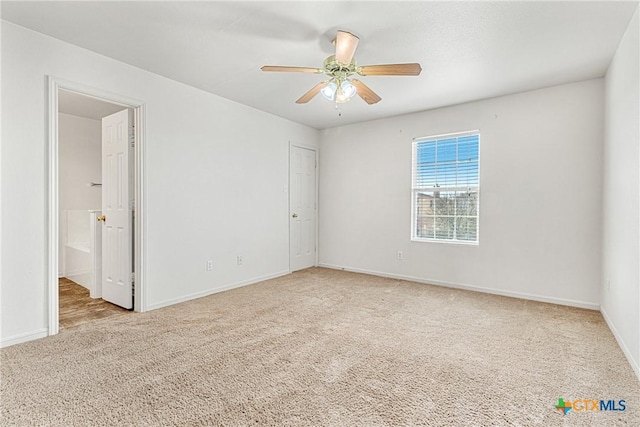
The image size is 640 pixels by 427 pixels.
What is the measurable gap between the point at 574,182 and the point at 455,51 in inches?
81.7

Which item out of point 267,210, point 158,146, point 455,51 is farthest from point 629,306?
point 158,146

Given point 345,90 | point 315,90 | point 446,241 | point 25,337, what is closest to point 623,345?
point 446,241

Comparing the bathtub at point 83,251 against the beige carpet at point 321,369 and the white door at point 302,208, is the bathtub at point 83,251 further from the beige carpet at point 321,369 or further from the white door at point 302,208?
the white door at point 302,208

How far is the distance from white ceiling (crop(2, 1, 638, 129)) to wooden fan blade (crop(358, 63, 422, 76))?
300mm

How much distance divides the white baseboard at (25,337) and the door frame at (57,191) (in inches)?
1.7

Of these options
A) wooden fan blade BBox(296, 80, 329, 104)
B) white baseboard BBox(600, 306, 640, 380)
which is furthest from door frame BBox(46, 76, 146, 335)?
white baseboard BBox(600, 306, 640, 380)

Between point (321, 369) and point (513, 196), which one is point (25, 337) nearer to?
point (321, 369)

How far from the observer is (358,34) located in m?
2.50

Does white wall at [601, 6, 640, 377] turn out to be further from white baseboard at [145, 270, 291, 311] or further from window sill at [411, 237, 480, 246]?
white baseboard at [145, 270, 291, 311]

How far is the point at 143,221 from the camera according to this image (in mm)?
3287

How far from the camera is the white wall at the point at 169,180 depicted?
246 cm

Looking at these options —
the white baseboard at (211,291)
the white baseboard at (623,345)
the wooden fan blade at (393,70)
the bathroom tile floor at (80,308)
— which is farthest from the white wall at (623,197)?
the bathroom tile floor at (80,308)

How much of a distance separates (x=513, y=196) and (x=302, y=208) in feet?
10.1

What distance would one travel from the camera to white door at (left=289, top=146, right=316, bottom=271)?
5.21 meters
